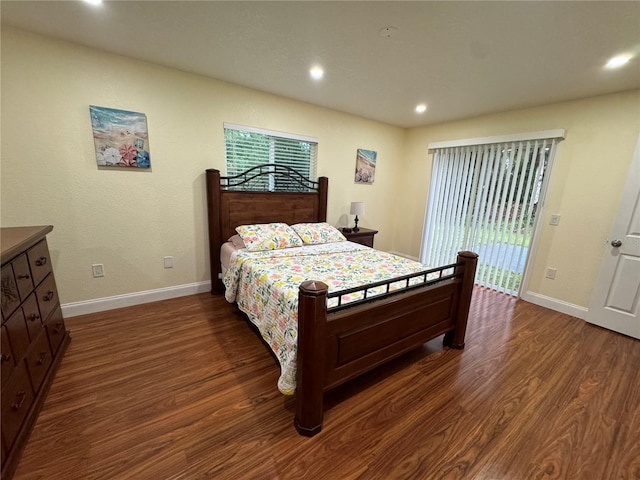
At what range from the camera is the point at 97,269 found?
257 cm

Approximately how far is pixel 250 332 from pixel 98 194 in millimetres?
1936

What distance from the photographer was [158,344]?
2.19 metres

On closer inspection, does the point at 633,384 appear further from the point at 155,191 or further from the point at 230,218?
the point at 155,191

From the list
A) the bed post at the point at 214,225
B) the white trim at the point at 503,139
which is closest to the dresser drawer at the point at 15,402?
the bed post at the point at 214,225

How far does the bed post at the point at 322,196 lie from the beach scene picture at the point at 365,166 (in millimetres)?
724

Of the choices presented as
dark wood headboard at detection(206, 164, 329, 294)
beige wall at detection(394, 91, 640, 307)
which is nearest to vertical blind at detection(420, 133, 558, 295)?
beige wall at detection(394, 91, 640, 307)

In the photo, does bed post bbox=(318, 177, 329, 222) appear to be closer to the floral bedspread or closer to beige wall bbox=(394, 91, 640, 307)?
the floral bedspread

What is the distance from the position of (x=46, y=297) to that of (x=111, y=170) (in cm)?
125

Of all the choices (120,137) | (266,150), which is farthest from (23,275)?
(266,150)

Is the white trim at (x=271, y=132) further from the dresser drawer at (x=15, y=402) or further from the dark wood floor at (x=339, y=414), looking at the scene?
the dresser drawer at (x=15, y=402)

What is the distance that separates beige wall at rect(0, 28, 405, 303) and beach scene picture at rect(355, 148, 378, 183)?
1035mm

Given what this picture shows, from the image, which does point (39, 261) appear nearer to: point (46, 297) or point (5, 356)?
point (46, 297)

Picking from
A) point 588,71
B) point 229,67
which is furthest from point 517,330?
point 229,67

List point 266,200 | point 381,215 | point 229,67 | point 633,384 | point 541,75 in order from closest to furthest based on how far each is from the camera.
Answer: point 633,384 < point 541,75 < point 229,67 < point 266,200 < point 381,215
